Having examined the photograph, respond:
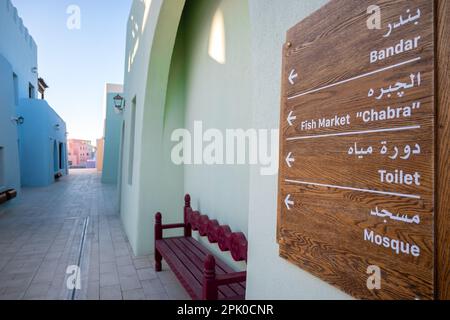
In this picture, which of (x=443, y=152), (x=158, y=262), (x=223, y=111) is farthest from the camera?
(x=158, y=262)

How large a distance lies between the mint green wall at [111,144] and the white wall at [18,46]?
400 centimetres

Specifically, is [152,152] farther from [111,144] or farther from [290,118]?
[111,144]

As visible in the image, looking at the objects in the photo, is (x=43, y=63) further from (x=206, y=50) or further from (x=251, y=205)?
(x=251, y=205)

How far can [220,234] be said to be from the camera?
307cm

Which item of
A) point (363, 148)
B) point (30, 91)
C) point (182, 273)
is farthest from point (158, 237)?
point (30, 91)

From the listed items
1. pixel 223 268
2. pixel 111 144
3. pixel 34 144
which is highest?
pixel 111 144

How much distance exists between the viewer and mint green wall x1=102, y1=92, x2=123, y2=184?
15.7m

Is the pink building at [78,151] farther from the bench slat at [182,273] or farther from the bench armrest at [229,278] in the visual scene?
the bench armrest at [229,278]

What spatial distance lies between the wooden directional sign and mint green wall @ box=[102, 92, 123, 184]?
1565 cm

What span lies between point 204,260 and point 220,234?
52cm

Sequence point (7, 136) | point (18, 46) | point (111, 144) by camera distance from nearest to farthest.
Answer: point (7, 136), point (18, 46), point (111, 144)

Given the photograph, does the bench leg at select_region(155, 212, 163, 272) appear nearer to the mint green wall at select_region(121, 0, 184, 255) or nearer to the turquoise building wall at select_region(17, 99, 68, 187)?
the mint green wall at select_region(121, 0, 184, 255)

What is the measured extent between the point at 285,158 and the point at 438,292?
73 cm
